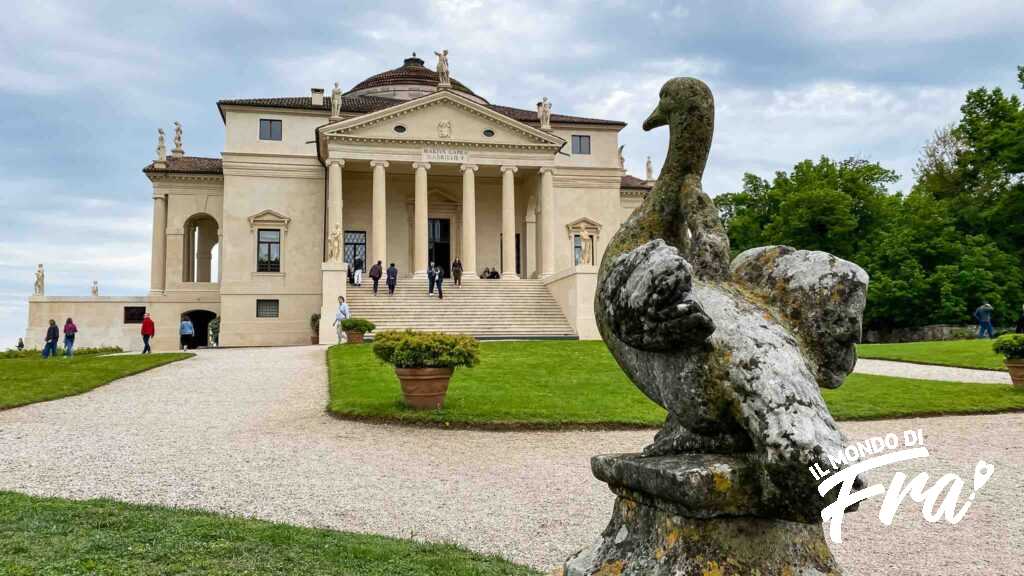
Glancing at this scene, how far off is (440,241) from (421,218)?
6.69m

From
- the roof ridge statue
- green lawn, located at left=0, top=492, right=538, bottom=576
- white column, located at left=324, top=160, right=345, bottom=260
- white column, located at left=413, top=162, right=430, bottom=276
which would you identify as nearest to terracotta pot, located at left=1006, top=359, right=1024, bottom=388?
green lawn, located at left=0, top=492, right=538, bottom=576

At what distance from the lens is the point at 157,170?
43312mm

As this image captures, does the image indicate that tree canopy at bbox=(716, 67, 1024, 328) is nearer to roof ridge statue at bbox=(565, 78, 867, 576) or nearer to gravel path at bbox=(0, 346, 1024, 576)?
gravel path at bbox=(0, 346, 1024, 576)

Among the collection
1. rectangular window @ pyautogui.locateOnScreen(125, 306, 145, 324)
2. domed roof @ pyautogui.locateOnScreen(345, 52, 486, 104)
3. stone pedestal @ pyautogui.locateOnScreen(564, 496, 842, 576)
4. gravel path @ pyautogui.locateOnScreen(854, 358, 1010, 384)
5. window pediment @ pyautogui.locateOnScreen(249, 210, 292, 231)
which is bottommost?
gravel path @ pyautogui.locateOnScreen(854, 358, 1010, 384)

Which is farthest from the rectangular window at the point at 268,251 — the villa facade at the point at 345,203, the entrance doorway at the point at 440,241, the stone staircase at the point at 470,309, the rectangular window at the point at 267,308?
the entrance doorway at the point at 440,241

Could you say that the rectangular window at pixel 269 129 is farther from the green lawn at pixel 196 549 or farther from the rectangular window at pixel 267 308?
the green lawn at pixel 196 549

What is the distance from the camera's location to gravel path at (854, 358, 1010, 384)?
60.3 feet

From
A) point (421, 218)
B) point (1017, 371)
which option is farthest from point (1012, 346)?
point (421, 218)

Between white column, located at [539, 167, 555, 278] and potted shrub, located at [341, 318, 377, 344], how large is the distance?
14.9 m

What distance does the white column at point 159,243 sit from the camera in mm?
43156

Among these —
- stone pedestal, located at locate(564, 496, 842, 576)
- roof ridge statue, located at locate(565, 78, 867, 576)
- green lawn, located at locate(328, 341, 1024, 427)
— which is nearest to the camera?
roof ridge statue, located at locate(565, 78, 867, 576)

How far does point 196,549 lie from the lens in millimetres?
4973

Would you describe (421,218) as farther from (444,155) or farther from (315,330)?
(315,330)

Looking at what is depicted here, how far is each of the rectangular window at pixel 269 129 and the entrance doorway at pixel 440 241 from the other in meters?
10.6
